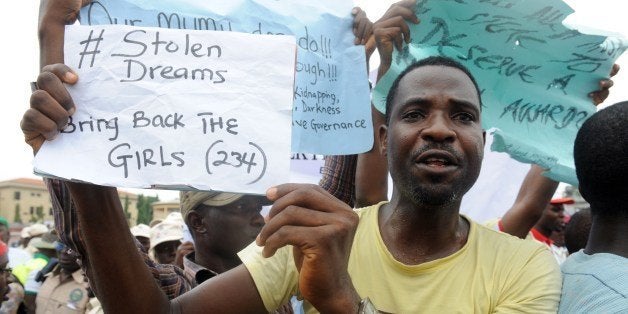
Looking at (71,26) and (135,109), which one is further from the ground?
(71,26)

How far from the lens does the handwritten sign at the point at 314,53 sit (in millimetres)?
2027

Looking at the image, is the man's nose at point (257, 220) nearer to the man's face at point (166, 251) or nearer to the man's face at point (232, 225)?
the man's face at point (232, 225)

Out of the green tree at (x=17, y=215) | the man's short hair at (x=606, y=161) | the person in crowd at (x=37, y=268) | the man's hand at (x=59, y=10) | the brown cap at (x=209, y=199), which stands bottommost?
the green tree at (x=17, y=215)

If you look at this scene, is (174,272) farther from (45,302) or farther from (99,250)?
(45,302)

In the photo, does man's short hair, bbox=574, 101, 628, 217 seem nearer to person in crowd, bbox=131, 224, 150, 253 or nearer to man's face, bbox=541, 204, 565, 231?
man's face, bbox=541, 204, 565, 231

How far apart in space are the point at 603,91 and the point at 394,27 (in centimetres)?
105

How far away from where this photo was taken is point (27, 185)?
83562 mm

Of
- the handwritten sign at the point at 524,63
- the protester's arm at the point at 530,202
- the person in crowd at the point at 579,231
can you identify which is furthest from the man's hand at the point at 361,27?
the person in crowd at the point at 579,231

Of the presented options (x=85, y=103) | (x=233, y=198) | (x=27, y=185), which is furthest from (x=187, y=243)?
(x=27, y=185)

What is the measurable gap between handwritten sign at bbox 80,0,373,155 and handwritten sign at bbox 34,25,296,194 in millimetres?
318

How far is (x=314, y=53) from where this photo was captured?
235cm

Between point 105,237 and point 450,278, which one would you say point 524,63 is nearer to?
point 450,278

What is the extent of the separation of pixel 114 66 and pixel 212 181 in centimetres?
44

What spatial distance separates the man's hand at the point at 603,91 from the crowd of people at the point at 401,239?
81 cm
